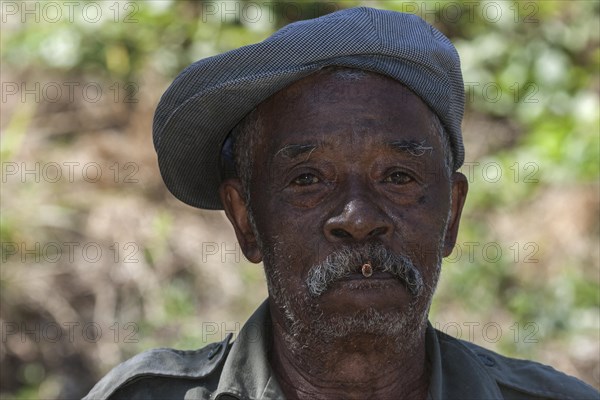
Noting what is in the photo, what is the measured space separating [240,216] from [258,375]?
432 millimetres

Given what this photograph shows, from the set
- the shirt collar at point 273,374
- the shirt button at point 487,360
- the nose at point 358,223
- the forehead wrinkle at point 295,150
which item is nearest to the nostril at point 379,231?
the nose at point 358,223

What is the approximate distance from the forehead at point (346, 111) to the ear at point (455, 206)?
19 cm

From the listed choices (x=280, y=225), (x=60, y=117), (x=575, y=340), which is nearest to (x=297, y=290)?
(x=280, y=225)

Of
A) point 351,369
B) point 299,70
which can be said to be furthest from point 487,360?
point 299,70

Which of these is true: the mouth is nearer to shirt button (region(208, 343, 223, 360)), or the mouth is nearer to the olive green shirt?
the olive green shirt

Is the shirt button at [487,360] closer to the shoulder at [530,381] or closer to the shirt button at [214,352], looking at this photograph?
the shoulder at [530,381]

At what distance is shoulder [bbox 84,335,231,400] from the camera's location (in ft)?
8.00

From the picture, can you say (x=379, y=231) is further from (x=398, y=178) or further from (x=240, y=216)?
(x=240, y=216)

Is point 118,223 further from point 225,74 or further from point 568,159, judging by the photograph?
point 225,74

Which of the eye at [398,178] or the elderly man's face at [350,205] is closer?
the elderly man's face at [350,205]

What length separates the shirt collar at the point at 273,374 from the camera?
7.76ft

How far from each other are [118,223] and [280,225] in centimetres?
297

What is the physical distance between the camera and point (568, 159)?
5.26 meters

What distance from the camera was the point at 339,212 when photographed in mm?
2291
